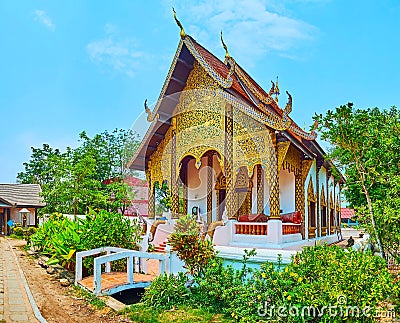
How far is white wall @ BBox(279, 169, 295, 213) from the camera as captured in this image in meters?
11.8

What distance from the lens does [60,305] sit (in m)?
6.76

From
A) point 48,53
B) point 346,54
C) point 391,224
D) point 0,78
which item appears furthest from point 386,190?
point 0,78

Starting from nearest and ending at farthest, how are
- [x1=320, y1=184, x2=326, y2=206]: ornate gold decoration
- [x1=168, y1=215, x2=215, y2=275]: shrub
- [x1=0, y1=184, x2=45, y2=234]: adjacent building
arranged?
[x1=168, y1=215, x2=215, y2=275]: shrub < [x1=320, y1=184, x2=326, y2=206]: ornate gold decoration < [x1=0, y1=184, x2=45, y2=234]: adjacent building

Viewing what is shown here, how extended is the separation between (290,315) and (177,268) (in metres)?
3.23

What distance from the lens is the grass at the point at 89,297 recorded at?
650 centimetres

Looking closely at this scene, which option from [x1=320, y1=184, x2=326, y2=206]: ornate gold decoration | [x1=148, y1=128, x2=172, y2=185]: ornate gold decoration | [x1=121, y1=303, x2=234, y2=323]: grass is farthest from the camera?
[x1=320, y1=184, x2=326, y2=206]: ornate gold decoration

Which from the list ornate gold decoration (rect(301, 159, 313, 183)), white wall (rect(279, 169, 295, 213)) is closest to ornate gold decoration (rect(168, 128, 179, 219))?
white wall (rect(279, 169, 295, 213))

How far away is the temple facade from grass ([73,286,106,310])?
3910 mm

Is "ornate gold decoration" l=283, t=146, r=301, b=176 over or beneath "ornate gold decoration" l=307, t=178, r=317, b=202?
over

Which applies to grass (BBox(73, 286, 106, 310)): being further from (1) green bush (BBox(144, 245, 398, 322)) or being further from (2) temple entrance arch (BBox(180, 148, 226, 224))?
(2) temple entrance arch (BBox(180, 148, 226, 224))

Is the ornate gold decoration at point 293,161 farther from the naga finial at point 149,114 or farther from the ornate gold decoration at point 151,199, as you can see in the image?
the ornate gold decoration at point 151,199

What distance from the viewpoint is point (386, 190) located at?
7.84 m

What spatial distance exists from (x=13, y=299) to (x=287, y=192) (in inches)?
299

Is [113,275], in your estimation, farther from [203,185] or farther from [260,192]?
[203,185]
